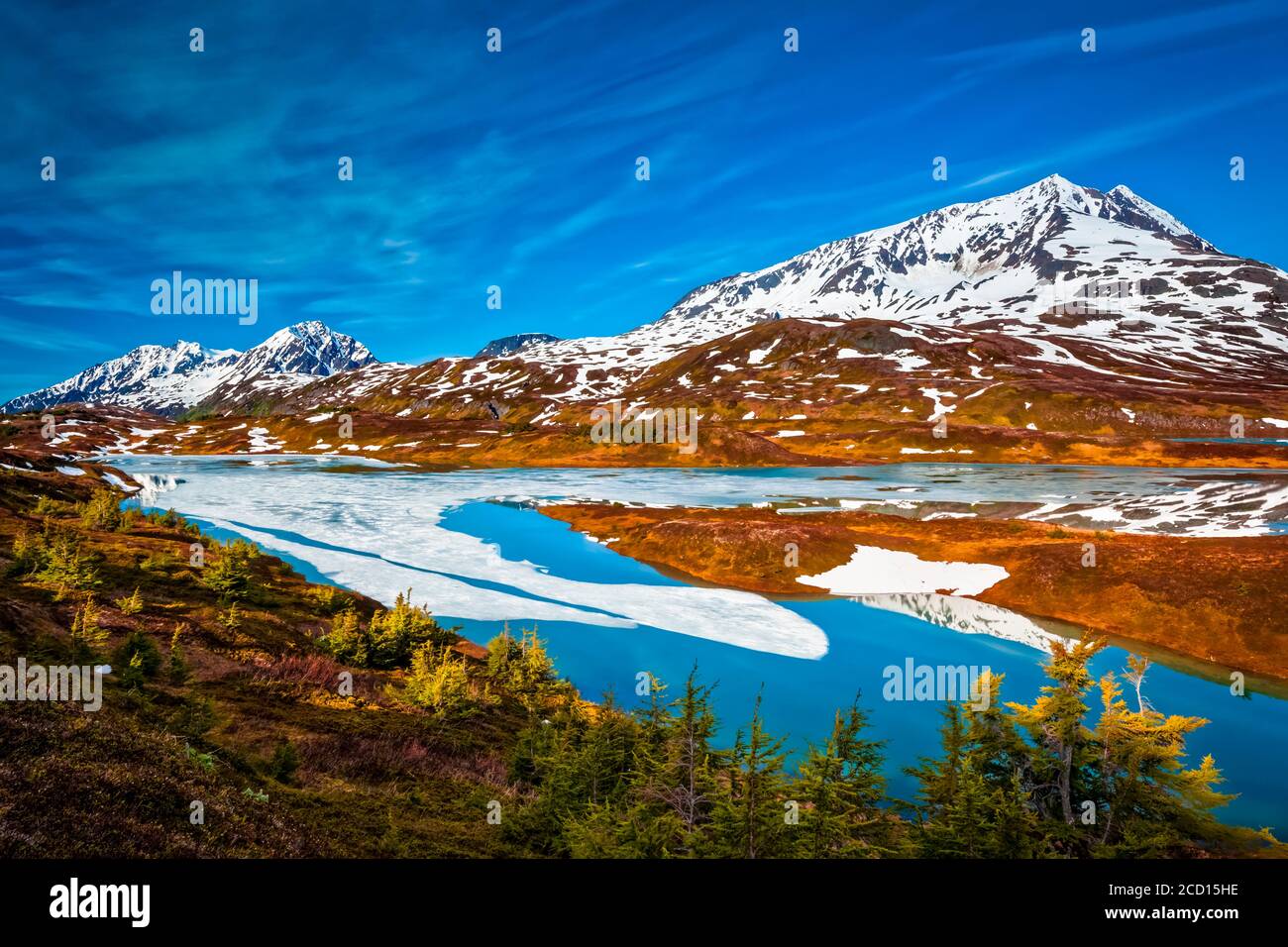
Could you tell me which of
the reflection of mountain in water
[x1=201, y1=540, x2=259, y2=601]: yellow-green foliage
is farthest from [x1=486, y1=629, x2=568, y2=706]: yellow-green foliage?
the reflection of mountain in water

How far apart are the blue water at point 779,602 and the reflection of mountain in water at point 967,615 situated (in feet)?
4.18

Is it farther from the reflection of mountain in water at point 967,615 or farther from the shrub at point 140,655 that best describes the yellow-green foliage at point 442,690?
the reflection of mountain in water at point 967,615

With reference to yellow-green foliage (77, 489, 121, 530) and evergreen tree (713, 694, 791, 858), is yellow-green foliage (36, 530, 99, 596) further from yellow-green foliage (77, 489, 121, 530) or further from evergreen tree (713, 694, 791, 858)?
evergreen tree (713, 694, 791, 858)

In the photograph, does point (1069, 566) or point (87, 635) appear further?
point (1069, 566)

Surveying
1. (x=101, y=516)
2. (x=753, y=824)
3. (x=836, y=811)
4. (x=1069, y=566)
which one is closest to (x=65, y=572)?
(x=101, y=516)

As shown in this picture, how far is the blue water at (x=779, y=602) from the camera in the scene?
27656 mm

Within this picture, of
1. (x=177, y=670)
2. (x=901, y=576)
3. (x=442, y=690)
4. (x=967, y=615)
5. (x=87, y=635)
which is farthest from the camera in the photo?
(x=901, y=576)

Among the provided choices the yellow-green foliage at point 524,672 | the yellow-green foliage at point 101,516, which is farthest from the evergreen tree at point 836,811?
the yellow-green foliage at point 101,516

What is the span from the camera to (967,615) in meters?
43.6

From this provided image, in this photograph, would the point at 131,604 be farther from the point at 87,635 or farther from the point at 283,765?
the point at 283,765

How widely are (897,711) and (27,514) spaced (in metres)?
62.0

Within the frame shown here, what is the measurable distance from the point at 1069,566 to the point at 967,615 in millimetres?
9312

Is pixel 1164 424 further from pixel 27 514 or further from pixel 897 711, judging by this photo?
pixel 27 514
